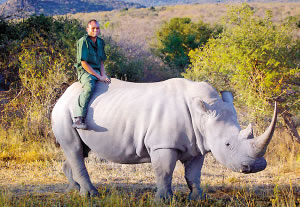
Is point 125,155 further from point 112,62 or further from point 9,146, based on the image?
point 112,62

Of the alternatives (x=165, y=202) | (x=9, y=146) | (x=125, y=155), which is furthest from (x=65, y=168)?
(x=9, y=146)

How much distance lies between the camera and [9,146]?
9695 millimetres

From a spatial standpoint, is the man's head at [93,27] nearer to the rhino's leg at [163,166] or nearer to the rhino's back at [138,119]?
the rhino's back at [138,119]

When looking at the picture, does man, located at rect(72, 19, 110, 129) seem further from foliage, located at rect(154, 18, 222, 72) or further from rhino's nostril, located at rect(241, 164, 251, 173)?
foliage, located at rect(154, 18, 222, 72)

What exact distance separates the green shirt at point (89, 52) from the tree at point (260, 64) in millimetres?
5020

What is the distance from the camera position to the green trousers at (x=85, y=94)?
5.59 metres

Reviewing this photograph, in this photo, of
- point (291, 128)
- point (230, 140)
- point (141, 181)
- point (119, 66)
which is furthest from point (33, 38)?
point (230, 140)

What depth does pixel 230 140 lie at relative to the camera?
497 cm

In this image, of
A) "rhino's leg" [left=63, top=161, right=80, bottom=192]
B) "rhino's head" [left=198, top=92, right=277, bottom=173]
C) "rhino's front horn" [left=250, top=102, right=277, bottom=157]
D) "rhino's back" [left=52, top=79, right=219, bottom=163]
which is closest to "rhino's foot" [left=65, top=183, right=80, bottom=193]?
"rhino's leg" [left=63, top=161, right=80, bottom=192]

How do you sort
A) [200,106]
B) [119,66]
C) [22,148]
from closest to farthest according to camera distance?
[200,106]
[22,148]
[119,66]

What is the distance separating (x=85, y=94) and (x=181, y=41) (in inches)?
708

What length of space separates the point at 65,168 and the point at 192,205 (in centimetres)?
205

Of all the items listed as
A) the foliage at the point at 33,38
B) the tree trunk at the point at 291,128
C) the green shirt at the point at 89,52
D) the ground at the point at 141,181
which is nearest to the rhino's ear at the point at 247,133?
the ground at the point at 141,181

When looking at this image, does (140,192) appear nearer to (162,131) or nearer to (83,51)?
(162,131)
